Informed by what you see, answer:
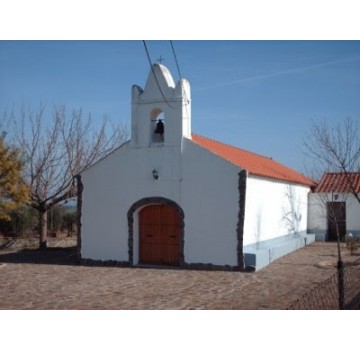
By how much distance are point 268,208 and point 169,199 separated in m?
3.89

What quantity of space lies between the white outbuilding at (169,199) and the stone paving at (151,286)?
766 millimetres

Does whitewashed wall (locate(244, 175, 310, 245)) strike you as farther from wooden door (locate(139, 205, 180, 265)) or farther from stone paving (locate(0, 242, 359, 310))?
wooden door (locate(139, 205, 180, 265))

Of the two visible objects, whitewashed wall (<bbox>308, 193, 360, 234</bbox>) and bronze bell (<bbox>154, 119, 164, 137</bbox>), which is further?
whitewashed wall (<bbox>308, 193, 360, 234</bbox>)

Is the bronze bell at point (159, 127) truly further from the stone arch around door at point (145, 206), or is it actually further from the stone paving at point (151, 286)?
the stone paving at point (151, 286)

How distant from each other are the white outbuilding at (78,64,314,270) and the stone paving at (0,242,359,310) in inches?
30.2

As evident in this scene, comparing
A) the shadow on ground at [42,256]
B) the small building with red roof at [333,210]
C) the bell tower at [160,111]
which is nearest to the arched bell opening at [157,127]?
the bell tower at [160,111]

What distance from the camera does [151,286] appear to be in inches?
400

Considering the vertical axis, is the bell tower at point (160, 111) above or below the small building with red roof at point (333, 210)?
above

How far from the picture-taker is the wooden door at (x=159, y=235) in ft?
43.2

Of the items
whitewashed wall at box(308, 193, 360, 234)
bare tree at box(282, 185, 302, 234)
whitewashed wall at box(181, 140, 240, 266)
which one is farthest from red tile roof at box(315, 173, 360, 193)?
whitewashed wall at box(181, 140, 240, 266)

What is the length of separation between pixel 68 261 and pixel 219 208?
515 cm

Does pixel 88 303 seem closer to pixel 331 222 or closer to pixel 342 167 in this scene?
pixel 342 167

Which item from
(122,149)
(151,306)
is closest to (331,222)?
(122,149)

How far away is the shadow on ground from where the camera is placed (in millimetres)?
14436
